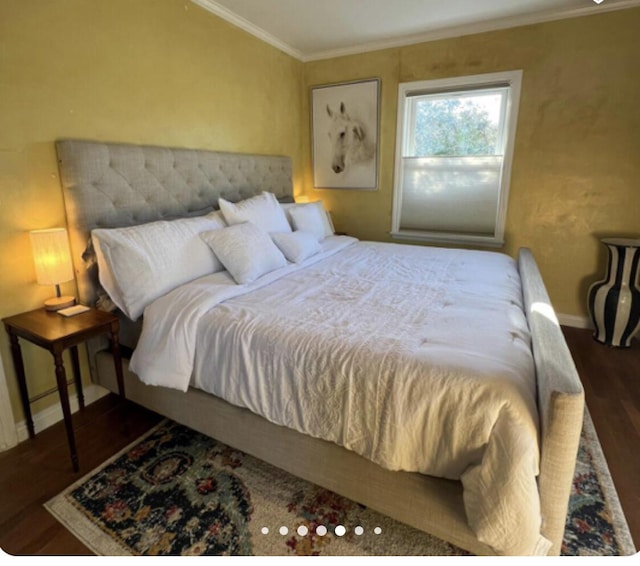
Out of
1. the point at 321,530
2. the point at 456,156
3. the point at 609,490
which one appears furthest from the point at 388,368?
the point at 456,156

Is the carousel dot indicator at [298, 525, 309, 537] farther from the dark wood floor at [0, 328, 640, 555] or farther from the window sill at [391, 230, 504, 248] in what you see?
the window sill at [391, 230, 504, 248]

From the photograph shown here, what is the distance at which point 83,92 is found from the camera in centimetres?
196

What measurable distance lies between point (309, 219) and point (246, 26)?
164cm

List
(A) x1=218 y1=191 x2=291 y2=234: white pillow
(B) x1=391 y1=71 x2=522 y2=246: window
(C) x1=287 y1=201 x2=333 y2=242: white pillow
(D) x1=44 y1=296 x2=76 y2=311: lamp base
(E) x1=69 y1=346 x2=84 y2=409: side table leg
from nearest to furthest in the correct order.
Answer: (D) x1=44 y1=296 x2=76 y2=311: lamp base < (E) x1=69 y1=346 x2=84 y2=409: side table leg < (A) x1=218 y1=191 x2=291 y2=234: white pillow < (C) x1=287 y1=201 x2=333 y2=242: white pillow < (B) x1=391 y1=71 x2=522 y2=246: window

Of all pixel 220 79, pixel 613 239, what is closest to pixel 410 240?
pixel 613 239

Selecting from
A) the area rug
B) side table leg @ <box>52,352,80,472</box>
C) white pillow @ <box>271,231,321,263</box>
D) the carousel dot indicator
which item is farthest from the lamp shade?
the carousel dot indicator

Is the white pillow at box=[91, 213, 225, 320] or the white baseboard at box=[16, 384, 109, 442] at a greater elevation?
the white pillow at box=[91, 213, 225, 320]

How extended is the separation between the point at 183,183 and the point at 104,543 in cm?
202

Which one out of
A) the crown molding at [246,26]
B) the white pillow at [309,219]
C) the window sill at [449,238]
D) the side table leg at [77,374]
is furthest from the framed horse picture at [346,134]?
the side table leg at [77,374]

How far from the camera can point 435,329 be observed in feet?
4.91

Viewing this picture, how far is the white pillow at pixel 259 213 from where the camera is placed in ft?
8.03

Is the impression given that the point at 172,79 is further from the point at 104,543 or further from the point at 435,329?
the point at 104,543

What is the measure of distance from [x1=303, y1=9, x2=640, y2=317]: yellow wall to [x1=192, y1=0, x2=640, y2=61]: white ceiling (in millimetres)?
75

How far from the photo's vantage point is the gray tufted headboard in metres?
1.92
